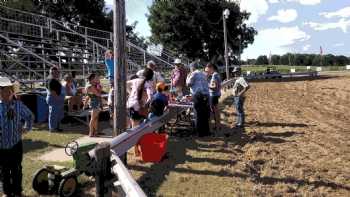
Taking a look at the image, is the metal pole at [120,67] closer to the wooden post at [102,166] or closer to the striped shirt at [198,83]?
the wooden post at [102,166]

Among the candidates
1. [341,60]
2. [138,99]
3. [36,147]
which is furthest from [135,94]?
[341,60]

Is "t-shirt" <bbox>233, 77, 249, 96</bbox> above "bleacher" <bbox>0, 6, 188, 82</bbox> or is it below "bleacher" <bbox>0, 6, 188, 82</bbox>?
below

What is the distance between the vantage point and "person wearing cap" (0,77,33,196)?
23.0ft

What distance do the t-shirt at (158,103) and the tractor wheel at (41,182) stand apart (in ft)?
14.6

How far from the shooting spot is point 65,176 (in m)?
7.62

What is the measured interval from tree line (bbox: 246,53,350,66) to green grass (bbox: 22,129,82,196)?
108 metres

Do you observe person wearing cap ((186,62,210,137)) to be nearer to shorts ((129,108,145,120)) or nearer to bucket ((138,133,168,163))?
shorts ((129,108,145,120))

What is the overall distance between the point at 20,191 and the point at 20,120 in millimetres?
999

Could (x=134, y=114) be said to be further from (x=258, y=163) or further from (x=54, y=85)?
(x=54, y=85)

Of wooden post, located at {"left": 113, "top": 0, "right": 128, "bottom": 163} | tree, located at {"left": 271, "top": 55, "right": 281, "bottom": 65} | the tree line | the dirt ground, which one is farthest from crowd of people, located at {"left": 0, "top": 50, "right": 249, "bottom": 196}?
tree, located at {"left": 271, "top": 55, "right": 281, "bottom": 65}

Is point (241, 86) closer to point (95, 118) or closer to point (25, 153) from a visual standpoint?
point (95, 118)

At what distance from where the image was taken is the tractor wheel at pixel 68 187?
7535 millimetres

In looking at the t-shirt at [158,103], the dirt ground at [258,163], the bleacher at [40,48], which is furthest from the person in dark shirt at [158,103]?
the bleacher at [40,48]

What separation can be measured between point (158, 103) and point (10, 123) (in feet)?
17.5
